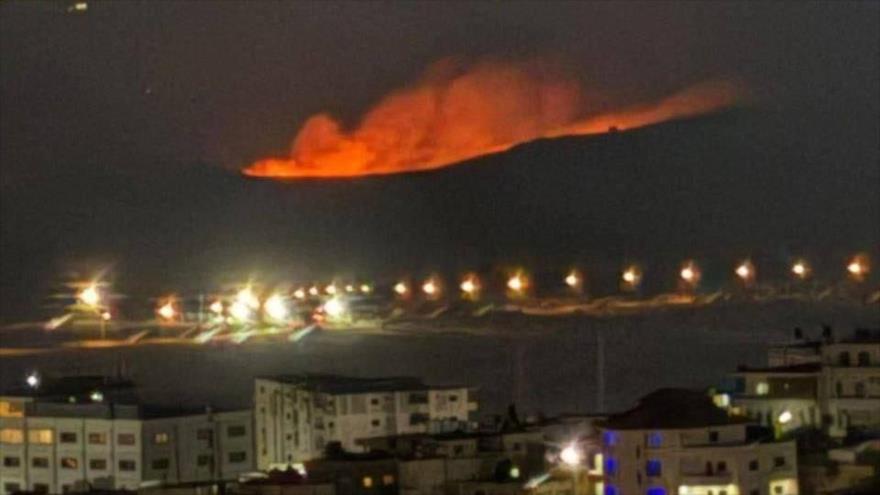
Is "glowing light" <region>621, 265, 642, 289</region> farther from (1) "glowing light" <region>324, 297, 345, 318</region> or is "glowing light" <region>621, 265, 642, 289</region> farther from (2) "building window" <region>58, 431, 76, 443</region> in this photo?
(2) "building window" <region>58, 431, 76, 443</region>

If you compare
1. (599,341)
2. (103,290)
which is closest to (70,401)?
(599,341)

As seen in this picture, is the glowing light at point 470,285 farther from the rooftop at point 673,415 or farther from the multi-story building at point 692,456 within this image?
the multi-story building at point 692,456

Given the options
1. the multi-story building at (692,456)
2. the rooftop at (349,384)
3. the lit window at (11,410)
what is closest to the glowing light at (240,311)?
the rooftop at (349,384)

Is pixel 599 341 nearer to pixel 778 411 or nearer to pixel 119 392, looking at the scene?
pixel 119 392

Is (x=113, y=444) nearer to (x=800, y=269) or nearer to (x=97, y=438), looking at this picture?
(x=97, y=438)

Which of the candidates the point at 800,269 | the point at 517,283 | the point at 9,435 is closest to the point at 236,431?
the point at 9,435
